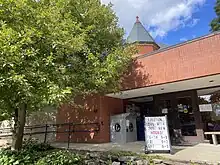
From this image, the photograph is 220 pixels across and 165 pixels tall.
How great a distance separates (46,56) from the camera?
6.21 metres

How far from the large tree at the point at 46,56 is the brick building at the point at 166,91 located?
4.47 ft

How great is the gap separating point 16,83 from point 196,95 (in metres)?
7.98

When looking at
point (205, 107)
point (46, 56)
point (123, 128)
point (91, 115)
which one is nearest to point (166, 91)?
point (205, 107)

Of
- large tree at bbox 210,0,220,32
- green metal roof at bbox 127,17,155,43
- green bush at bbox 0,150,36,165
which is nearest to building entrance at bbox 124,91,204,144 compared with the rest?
green metal roof at bbox 127,17,155,43

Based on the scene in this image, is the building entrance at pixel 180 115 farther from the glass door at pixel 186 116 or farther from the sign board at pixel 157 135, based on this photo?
the sign board at pixel 157 135

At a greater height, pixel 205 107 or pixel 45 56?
pixel 45 56

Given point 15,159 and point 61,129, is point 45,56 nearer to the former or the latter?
point 15,159

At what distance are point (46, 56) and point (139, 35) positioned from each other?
29.7 ft

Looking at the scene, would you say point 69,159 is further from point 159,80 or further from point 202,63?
point 202,63

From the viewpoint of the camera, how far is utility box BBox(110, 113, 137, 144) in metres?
9.80

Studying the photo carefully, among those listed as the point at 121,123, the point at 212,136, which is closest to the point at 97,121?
the point at 121,123

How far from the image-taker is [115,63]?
7.14 metres

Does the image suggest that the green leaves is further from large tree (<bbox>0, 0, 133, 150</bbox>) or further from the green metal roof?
the green metal roof

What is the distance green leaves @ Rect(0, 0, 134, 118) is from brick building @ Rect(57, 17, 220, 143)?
57.0 inches
